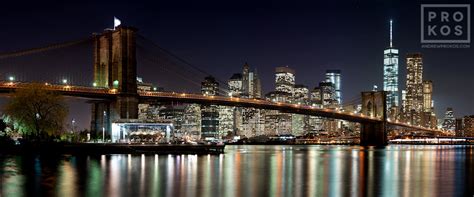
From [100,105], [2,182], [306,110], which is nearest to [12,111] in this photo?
[100,105]

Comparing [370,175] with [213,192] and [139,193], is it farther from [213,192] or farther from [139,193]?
[139,193]

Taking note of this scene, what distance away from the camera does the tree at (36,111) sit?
180 ft

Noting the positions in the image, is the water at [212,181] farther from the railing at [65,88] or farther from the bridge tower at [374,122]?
the bridge tower at [374,122]

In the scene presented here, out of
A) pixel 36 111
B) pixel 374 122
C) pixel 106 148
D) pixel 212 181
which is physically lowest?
pixel 212 181

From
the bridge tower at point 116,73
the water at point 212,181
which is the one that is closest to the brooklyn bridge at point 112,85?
the bridge tower at point 116,73

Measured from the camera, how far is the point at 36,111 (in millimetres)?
55438

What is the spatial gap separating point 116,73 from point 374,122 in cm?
5985

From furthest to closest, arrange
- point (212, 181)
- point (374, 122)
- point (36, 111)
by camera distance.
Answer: point (374, 122), point (36, 111), point (212, 181)

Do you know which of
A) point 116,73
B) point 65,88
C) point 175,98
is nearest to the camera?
point 65,88

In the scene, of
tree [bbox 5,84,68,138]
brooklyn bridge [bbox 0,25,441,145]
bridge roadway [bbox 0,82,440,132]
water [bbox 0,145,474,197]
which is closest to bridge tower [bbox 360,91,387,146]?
bridge roadway [bbox 0,82,440,132]

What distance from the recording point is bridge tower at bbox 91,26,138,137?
2638 inches

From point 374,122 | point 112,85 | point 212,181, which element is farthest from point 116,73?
point 374,122

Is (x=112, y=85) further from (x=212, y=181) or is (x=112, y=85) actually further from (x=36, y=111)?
(x=212, y=181)

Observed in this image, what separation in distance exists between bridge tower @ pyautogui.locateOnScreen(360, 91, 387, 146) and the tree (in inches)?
2620
